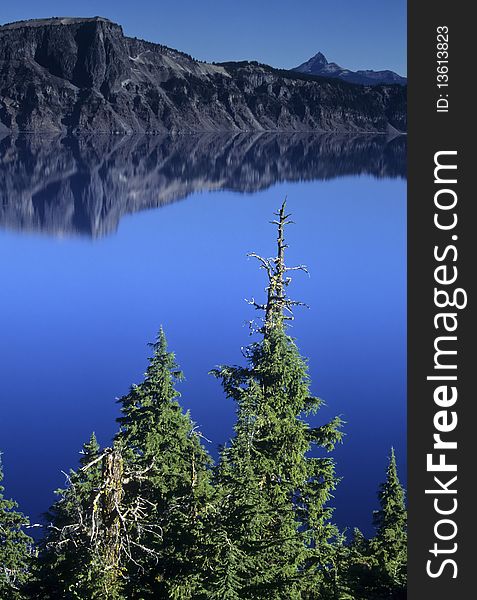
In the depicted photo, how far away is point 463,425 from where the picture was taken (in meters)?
A: 8.74

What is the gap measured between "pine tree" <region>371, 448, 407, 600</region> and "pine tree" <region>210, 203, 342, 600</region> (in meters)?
1.43

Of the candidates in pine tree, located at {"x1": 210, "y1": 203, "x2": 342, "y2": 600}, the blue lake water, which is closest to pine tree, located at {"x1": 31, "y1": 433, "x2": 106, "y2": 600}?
pine tree, located at {"x1": 210, "y1": 203, "x2": 342, "y2": 600}

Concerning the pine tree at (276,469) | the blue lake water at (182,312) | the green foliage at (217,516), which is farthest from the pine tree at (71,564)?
the blue lake water at (182,312)

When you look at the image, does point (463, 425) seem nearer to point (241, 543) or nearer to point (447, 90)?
point (447, 90)

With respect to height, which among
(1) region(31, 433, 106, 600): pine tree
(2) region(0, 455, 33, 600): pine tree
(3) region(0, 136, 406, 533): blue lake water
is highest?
(3) region(0, 136, 406, 533): blue lake water

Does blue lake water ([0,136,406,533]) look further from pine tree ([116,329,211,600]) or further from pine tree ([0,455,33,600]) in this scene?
pine tree ([116,329,211,600])

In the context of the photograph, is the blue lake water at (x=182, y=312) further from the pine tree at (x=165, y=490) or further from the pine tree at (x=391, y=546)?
the pine tree at (x=165, y=490)

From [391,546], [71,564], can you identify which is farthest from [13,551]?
[391,546]

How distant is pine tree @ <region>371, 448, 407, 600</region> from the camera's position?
17.7 meters

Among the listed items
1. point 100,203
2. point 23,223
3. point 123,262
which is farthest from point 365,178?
point 123,262

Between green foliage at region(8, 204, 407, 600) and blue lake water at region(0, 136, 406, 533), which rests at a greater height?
blue lake water at region(0, 136, 406, 533)

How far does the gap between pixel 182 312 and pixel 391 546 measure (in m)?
49.0

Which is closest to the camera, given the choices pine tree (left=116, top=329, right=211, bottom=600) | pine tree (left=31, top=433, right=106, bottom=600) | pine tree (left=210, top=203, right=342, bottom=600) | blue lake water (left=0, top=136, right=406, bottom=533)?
pine tree (left=31, top=433, right=106, bottom=600)

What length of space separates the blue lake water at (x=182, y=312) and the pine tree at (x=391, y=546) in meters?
11.5
